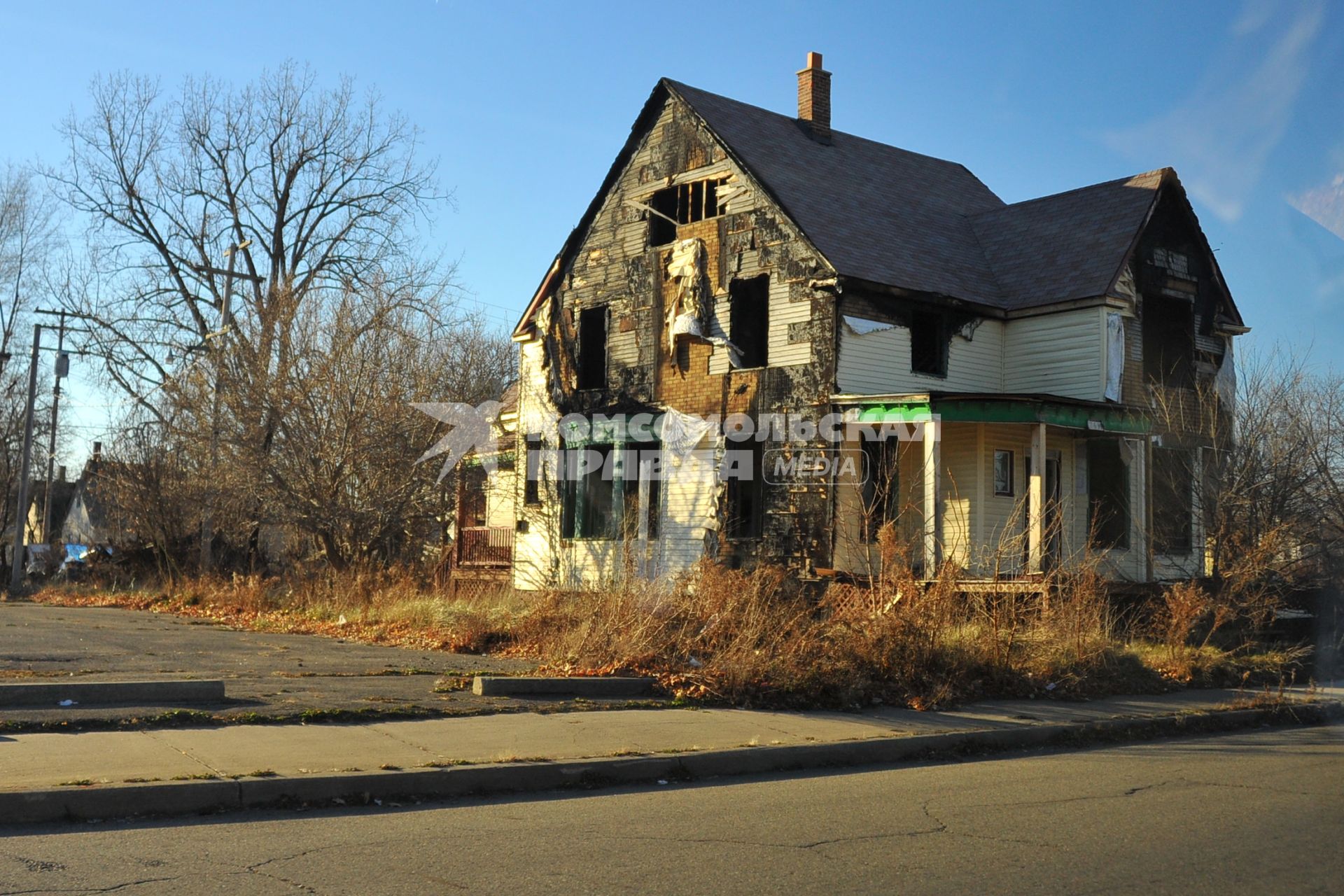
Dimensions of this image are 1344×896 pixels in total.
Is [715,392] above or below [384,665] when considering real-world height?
above

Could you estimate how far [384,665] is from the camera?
555 inches

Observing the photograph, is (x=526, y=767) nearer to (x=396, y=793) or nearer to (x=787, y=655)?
(x=396, y=793)

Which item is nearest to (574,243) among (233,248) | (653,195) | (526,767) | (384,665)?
(653,195)

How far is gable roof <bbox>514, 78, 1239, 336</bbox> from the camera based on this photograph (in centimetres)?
2170

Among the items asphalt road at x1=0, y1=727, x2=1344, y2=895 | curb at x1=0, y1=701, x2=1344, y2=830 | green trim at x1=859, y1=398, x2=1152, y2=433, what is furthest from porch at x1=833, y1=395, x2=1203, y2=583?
asphalt road at x1=0, y1=727, x2=1344, y2=895

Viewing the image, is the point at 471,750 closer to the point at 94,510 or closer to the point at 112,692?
the point at 112,692

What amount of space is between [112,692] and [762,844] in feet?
20.7

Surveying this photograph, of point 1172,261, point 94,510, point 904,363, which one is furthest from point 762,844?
point 94,510

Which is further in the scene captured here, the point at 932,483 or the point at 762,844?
the point at 932,483

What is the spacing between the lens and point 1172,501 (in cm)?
2272

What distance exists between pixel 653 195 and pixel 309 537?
1124cm

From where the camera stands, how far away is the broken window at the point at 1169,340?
23.1 meters

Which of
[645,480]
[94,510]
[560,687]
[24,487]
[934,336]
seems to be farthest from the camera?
[94,510]

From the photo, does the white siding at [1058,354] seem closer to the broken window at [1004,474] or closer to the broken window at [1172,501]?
the broken window at [1004,474]
